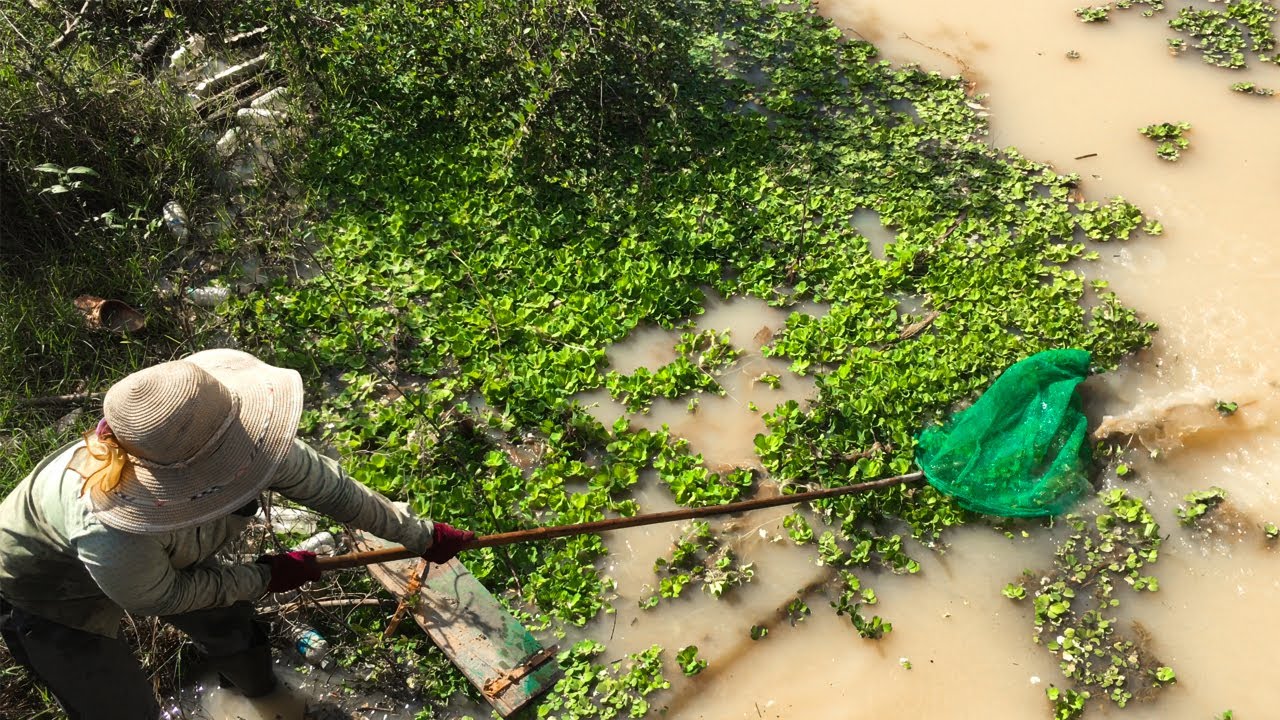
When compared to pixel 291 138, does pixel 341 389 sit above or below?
below

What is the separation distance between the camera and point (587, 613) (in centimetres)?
405

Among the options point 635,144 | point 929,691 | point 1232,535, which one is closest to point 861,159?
point 635,144

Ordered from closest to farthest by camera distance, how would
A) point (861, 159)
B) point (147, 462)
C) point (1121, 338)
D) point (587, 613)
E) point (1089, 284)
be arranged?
point (147, 462)
point (587, 613)
point (1121, 338)
point (1089, 284)
point (861, 159)

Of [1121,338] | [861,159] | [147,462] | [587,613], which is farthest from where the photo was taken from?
[861,159]

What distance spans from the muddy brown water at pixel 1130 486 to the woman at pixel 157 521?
5.12ft

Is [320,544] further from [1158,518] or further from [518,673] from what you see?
[1158,518]

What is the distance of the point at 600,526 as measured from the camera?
3.60m

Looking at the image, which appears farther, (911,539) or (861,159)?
(861,159)

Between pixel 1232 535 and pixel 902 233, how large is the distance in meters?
2.48

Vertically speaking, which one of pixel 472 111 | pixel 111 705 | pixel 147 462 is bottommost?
pixel 111 705

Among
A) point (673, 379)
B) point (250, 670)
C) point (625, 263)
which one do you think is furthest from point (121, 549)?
point (625, 263)

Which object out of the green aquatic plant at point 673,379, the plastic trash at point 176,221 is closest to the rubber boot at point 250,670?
the green aquatic plant at point 673,379

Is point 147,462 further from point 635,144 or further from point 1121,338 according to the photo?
point 1121,338

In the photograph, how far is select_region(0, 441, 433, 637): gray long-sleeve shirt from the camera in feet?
8.45
